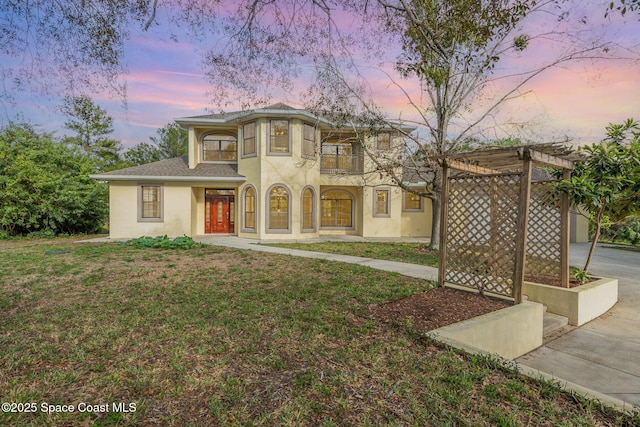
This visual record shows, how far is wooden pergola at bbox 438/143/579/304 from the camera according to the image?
5160 mm

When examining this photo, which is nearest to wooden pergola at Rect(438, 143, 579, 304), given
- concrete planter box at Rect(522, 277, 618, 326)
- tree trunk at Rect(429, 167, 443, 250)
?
concrete planter box at Rect(522, 277, 618, 326)

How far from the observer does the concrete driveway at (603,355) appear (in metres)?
3.50

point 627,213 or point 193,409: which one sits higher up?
point 627,213

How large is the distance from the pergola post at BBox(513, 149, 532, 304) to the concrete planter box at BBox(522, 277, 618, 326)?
3.59ft

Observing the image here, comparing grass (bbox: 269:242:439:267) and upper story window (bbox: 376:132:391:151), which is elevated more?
upper story window (bbox: 376:132:391:151)

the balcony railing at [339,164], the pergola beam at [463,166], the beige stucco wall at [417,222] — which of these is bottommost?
the beige stucco wall at [417,222]

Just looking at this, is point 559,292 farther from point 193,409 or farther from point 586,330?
point 193,409

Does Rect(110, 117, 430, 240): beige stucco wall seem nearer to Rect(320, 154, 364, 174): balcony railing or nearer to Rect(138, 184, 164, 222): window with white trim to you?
Rect(138, 184, 164, 222): window with white trim

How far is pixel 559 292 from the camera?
5.61m

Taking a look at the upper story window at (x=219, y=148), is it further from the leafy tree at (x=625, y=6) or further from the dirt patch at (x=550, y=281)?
the leafy tree at (x=625, y=6)

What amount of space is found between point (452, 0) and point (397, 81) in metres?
6.99

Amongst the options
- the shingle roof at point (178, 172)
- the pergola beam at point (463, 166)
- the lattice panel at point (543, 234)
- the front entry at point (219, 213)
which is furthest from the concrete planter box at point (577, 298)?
the front entry at point (219, 213)

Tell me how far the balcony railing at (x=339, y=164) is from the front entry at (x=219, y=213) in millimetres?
5218

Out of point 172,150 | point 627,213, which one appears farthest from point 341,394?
point 172,150
